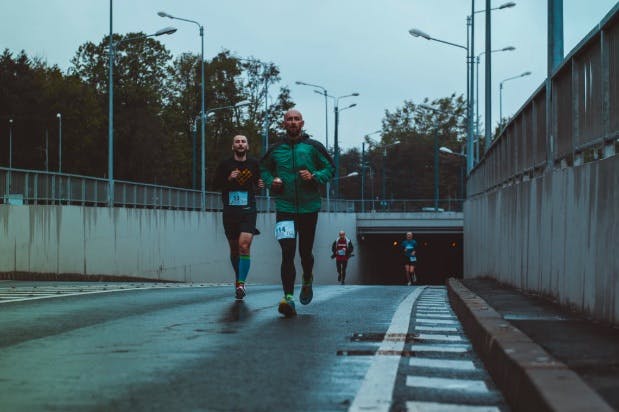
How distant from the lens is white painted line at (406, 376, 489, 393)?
5773 mm

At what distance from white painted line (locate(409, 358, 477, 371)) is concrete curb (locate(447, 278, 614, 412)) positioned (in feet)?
0.38

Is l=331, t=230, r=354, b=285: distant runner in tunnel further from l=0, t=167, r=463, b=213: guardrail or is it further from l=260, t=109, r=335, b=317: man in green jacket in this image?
l=260, t=109, r=335, b=317: man in green jacket

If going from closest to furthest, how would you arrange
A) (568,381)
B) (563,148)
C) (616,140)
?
(568,381), (616,140), (563,148)

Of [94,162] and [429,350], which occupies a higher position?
A: [94,162]

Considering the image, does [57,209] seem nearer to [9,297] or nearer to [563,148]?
[9,297]

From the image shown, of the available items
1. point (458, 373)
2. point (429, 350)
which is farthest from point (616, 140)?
point (458, 373)

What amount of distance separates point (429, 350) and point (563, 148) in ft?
15.7

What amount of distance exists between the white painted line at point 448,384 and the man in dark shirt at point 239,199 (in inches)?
263

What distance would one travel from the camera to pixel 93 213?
1206 inches

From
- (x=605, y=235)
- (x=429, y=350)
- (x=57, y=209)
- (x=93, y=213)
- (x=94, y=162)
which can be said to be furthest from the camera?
(x=94, y=162)

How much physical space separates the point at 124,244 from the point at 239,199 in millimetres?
20754

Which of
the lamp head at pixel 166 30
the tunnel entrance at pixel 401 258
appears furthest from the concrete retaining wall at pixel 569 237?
the tunnel entrance at pixel 401 258

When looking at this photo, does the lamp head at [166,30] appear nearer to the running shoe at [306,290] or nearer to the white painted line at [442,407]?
the running shoe at [306,290]

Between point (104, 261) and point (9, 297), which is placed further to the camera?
point (104, 261)
